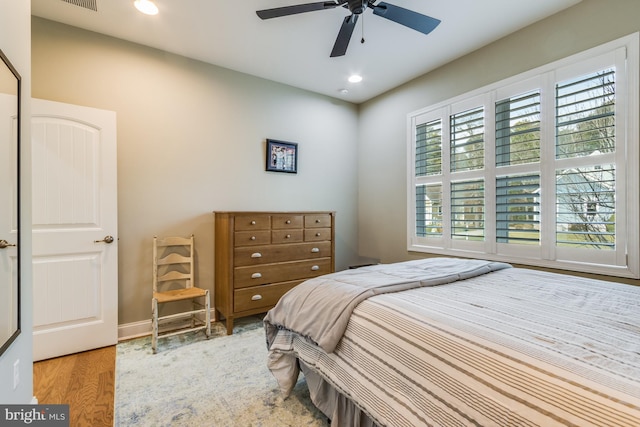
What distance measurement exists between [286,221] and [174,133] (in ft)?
4.79

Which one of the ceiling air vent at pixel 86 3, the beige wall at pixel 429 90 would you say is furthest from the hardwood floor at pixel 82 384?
the beige wall at pixel 429 90

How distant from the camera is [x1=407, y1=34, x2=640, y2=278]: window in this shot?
7.00ft

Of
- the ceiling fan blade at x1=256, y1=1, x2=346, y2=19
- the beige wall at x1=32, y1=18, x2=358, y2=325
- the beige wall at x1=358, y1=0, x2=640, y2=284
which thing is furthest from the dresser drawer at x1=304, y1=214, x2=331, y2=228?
the ceiling fan blade at x1=256, y1=1, x2=346, y2=19

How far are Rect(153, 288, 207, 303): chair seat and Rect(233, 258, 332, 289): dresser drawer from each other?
351mm

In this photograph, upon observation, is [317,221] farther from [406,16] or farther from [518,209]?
[406,16]

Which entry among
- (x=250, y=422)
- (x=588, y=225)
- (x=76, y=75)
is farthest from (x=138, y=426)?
(x=588, y=225)

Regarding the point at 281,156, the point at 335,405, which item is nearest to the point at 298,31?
the point at 281,156

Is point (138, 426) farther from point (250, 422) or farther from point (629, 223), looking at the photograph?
point (629, 223)

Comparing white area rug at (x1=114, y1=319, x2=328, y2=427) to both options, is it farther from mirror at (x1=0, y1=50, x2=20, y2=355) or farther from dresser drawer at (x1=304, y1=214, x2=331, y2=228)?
dresser drawer at (x1=304, y1=214, x2=331, y2=228)

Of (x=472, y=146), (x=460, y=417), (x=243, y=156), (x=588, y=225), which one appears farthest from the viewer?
(x=243, y=156)

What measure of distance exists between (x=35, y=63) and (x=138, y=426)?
2908 mm

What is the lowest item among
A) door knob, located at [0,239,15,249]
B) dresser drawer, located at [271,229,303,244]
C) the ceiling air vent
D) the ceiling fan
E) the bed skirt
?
Result: the bed skirt

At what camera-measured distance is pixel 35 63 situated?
246cm

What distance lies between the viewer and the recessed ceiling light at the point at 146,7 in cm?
230
